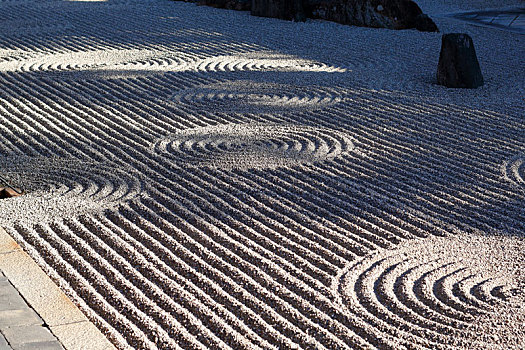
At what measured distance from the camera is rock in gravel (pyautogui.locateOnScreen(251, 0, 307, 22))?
30.9ft

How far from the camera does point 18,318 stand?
2.52 meters

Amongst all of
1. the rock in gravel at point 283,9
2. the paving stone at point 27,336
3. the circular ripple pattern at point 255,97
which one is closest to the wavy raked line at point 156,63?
the circular ripple pattern at point 255,97

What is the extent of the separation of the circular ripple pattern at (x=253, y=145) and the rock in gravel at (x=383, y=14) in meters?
4.30

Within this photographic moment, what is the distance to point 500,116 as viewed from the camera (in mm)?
5211

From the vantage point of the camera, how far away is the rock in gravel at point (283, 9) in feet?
30.9

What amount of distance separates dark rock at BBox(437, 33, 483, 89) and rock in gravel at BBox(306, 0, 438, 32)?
105 inches

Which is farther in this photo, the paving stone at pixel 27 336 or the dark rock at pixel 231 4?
the dark rock at pixel 231 4

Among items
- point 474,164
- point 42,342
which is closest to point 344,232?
point 474,164

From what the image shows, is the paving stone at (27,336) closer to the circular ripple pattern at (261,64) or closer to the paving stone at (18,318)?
the paving stone at (18,318)

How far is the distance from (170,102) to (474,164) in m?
2.53

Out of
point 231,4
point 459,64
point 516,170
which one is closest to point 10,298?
point 516,170

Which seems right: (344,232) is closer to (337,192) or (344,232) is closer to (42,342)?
(337,192)

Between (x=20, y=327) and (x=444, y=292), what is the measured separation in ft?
5.44

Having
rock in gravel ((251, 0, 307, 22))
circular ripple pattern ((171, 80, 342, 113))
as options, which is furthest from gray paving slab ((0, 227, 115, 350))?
rock in gravel ((251, 0, 307, 22))
